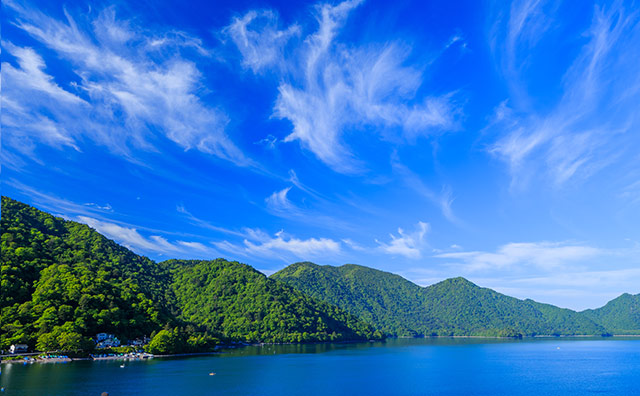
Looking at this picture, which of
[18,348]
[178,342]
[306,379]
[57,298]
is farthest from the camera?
[178,342]

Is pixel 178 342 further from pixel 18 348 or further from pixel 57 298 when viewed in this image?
pixel 18 348

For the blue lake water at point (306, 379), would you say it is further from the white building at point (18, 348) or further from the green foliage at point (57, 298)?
the green foliage at point (57, 298)

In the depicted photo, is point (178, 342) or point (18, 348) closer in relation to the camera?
point (18, 348)

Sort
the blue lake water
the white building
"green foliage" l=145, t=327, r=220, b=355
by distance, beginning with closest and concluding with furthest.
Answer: the blue lake water < the white building < "green foliage" l=145, t=327, r=220, b=355

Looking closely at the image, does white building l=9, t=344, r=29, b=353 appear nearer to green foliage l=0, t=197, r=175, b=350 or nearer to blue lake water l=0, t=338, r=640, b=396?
green foliage l=0, t=197, r=175, b=350

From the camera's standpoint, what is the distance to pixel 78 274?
142 metres

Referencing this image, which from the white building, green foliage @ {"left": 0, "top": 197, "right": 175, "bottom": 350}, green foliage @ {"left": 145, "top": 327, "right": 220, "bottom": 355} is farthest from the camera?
green foliage @ {"left": 145, "top": 327, "right": 220, "bottom": 355}

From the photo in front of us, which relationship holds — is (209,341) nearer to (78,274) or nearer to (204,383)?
(78,274)

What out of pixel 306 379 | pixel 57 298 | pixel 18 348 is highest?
pixel 57 298

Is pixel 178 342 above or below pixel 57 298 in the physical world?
below

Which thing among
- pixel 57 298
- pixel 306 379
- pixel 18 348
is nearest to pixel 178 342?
pixel 57 298

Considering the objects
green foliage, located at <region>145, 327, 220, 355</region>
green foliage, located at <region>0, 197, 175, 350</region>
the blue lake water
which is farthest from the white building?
green foliage, located at <region>145, 327, 220, 355</region>

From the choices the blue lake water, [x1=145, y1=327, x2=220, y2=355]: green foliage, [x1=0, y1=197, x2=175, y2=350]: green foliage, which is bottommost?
the blue lake water

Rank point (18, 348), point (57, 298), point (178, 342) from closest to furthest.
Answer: point (18, 348) → point (57, 298) → point (178, 342)
